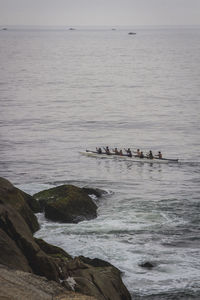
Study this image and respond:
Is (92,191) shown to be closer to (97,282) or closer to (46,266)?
(97,282)

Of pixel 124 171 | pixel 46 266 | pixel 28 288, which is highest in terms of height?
pixel 124 171

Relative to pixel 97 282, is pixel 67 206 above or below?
above

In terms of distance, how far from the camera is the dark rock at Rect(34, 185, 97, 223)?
4088 centimetres

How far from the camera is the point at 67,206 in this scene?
4116cm

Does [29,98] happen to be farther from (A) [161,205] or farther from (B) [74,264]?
(B) [74,264]

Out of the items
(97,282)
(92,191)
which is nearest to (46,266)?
(97,282)

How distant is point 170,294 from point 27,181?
2798cm

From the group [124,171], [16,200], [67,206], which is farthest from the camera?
[124,171]

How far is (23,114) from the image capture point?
103m

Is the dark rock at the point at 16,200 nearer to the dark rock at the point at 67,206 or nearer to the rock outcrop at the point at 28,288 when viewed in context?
the dark rock at the point at 67,206

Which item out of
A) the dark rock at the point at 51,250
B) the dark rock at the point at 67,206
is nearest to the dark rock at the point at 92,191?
the dark rock at the point at 67,206

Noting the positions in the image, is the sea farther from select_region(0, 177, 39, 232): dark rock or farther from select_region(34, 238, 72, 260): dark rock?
select_region(34, 238, 72, 260): dark rock

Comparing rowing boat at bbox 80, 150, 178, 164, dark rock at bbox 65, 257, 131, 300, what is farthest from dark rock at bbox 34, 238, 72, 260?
rowing boat at bbox 80, 150, 178, 164

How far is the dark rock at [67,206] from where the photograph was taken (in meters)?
40.9
